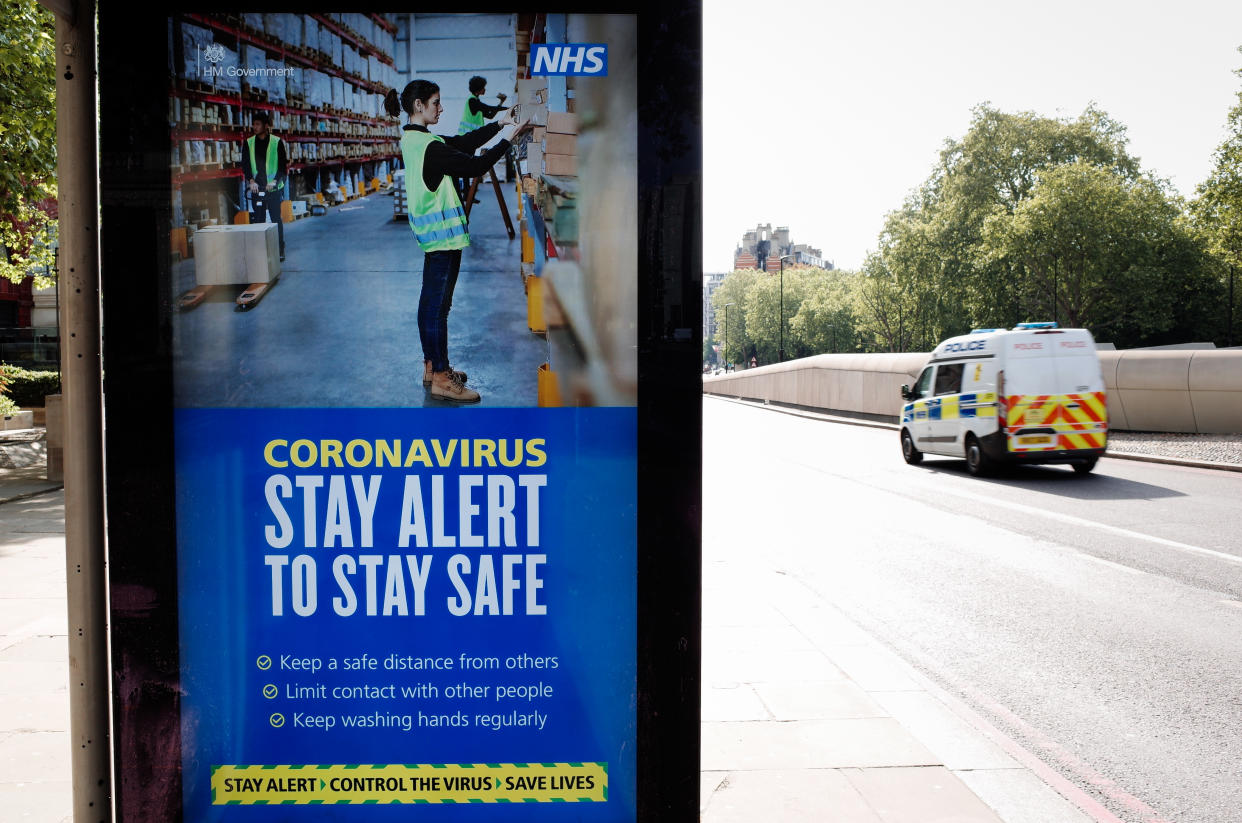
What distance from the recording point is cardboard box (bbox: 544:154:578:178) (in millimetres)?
2326

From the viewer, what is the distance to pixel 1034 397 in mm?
14445

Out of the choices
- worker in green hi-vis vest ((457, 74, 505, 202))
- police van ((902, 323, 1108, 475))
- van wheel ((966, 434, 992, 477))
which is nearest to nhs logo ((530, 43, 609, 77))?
worker in green hi-vis vest ((457, 74, 505, 202))

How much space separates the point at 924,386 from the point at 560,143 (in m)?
16.1

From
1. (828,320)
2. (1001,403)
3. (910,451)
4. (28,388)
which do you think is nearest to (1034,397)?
(1001,403)

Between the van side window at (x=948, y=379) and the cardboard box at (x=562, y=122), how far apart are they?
14.7 metres

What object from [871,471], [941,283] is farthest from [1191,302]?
[871,471]

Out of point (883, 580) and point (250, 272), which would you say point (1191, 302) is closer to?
point (883, 580)

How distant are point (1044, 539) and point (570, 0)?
9234 mm

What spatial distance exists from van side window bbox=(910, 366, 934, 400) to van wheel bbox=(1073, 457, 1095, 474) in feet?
8.94

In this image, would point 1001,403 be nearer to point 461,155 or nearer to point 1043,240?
point 461,155

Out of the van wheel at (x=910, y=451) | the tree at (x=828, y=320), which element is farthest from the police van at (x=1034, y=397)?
the tree at (x=828, y=320)

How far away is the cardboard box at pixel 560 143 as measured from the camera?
91.0 inches

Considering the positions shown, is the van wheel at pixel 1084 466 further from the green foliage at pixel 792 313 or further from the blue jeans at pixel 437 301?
the green foliage at pixel 792 313

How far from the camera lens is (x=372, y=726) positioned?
7.78ft
